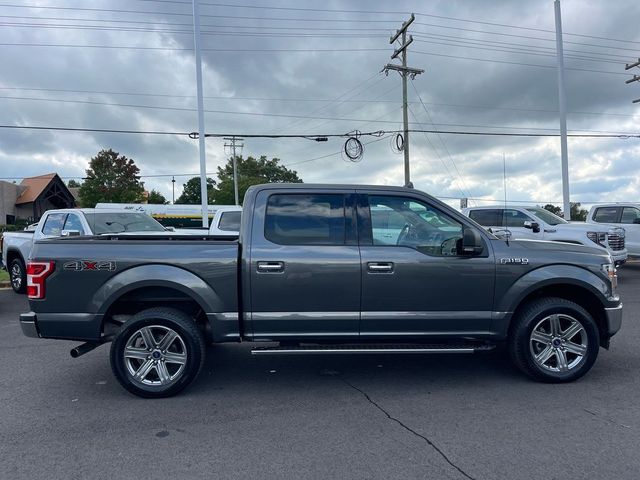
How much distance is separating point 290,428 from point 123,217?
26.7 ft

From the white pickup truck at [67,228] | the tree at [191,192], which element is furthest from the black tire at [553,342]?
the tree at [191,192]

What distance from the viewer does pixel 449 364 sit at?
5.34 metres

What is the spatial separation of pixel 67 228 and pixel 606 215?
1386 cm

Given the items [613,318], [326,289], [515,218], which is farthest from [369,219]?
[515,218]

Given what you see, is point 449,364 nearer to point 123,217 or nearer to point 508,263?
point 508,263

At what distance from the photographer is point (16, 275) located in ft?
35.8

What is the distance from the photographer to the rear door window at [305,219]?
14.7ft

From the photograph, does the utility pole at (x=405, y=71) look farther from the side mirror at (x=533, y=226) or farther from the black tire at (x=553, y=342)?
the black tire at (x=553, y=342)

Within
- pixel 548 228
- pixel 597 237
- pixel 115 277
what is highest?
pixel 548 228

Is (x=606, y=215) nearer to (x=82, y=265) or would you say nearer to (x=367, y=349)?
(x=367, y=349)

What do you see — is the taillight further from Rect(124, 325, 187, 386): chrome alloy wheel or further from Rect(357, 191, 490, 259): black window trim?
Rect(357, 191, 490, 259): black window trim

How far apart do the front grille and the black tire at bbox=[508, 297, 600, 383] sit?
782 centimetres

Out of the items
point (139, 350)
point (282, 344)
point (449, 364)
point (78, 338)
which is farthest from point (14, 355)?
point (449, 364)

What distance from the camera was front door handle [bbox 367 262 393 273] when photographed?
439 centimetres
